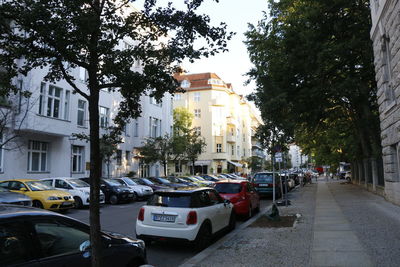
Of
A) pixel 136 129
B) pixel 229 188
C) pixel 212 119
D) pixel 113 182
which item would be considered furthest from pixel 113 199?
pixel 212 119

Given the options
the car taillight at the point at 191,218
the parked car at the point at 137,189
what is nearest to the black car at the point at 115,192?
the parked car at the point at 137,189

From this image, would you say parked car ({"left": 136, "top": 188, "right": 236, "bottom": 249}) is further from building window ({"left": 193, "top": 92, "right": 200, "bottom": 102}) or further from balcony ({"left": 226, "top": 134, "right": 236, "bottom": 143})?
balcony ({"left": 226, "top": 134, "right": 236, "bottom": 143})

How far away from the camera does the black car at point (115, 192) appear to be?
19375 mm

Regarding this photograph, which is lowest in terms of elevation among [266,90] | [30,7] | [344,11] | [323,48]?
[30,7]

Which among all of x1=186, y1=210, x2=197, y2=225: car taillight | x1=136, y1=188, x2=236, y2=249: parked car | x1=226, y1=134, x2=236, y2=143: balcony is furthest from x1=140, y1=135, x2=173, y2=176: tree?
x1=226, y1=134, x2=236, y2=143: balcony

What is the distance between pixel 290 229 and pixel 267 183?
478 inches

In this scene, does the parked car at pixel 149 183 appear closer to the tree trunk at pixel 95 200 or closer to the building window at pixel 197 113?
the tree trunk at pixel 95 200

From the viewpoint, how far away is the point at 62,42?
11.8 ft

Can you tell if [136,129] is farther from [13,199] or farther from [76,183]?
[13,199]

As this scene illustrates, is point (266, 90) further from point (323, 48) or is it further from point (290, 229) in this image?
point (290, 229)

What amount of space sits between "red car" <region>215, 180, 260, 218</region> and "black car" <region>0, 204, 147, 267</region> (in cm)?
851

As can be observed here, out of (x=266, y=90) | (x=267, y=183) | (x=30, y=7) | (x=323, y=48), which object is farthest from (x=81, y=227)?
(x=267, y=183)

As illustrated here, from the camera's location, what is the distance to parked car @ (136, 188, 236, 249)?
25.4ft

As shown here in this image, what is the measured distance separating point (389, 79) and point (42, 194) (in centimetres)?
1545
